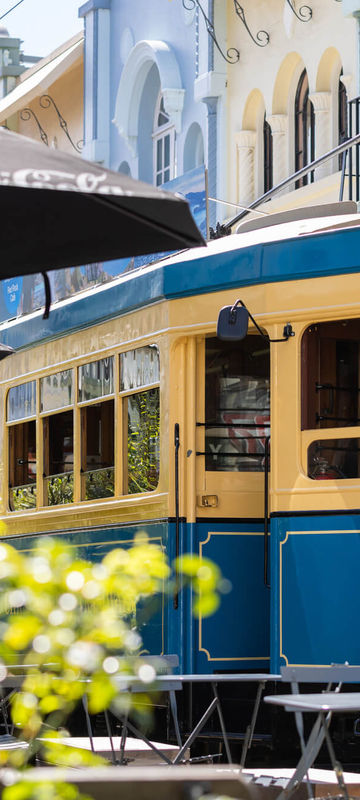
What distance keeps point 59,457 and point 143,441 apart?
1.47 m

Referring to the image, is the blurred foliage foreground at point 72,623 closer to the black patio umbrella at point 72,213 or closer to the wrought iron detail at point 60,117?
the black patio umbrella at point 72,213

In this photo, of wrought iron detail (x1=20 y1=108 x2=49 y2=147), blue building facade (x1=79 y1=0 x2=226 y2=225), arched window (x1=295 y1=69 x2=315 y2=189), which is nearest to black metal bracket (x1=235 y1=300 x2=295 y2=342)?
arched window (x1=295 y1=69 x2=315 y2=189)

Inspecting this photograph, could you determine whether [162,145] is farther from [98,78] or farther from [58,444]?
[58,444]

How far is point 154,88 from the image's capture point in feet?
69.9

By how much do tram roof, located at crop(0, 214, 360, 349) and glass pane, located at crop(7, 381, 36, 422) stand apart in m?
1.10

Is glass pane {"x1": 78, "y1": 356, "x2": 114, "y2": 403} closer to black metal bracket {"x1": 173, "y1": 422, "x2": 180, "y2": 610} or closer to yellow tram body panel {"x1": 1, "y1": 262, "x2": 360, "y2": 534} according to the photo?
yellow tram body panel {"x1": 1, "y1": 262, "x2": 360, "y2": 534}

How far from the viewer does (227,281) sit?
7867 mm

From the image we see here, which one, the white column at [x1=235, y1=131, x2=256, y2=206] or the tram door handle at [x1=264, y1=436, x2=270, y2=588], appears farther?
the white column at [x1=235, y1=131, x2=256, y2=206]

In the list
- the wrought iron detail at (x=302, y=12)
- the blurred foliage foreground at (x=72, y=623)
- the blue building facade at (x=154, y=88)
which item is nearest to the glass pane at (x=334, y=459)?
the blurred foliage foreground at (x=72, y=623)

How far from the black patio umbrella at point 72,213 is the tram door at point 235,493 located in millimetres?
2896

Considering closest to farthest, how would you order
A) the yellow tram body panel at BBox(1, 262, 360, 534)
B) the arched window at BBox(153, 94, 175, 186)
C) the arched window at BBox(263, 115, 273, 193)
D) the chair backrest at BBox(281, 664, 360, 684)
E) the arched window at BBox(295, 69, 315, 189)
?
the chair backrest at BBox(281, 664, 360, 684) → the yellow tram body panel at BBox(1, 262, 360, 534) → the arched window at BBox(295, 69, 315, 189) → the arched window at BBox(263, 115, 273, 193) → the arched window at BBox(153, 94, 175, 186)

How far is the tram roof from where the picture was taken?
7434 mm

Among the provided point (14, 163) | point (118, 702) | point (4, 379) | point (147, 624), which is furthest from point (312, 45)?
point (118, 702)

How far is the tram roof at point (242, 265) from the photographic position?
293 inches
